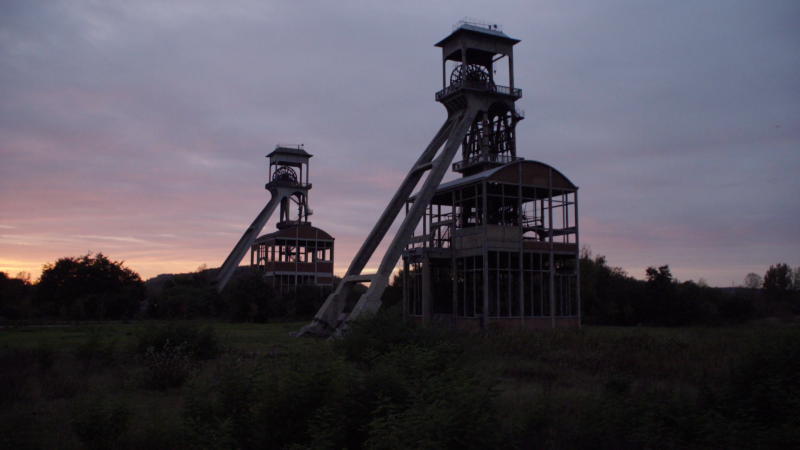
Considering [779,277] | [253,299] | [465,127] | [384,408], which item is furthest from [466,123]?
[779,277]

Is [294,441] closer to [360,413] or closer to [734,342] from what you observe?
[360,413]

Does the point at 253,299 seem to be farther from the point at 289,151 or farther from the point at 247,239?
the point at 289,151

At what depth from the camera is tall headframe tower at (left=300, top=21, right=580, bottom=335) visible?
34.1m

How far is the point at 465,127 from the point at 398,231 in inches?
355

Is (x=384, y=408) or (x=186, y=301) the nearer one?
(x=384, y=408)

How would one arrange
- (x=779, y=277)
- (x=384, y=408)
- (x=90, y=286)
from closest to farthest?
(x=384, y=408)
(x=90, y=286)
(x=779, y=277)

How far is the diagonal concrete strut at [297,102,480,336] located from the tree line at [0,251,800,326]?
1446 centimetres

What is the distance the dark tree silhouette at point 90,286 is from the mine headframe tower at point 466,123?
2235 cm

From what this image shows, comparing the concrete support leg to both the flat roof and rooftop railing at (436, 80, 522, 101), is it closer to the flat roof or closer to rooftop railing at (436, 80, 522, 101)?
rooftop railing at (436, 80, 522, 101)

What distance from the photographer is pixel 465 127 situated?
36188mm

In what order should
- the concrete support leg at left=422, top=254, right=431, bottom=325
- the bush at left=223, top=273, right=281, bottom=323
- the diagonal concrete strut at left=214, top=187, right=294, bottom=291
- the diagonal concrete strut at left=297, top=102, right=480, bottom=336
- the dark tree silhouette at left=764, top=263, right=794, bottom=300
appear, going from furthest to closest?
the dark tree silhouette at left=764, top=263, right=794, bottom=300, the diagonal concrete strut at left=214, top=187, right=294, bottom=291, the bush at left=223, top=273, right=281, bottom=323, the concrete support leg at left=422, top=254, right=431, bottom=325, the diagonal concrete strut at left=297, top=102, right=480, bottom=336

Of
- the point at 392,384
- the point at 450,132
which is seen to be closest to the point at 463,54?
the point at 450,132

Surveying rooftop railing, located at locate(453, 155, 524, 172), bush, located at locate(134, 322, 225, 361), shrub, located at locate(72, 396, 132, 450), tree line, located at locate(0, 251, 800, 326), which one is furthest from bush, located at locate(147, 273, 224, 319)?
shrub, located at locate(72, 396, 132, 450)

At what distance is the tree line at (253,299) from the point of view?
4609 cm
